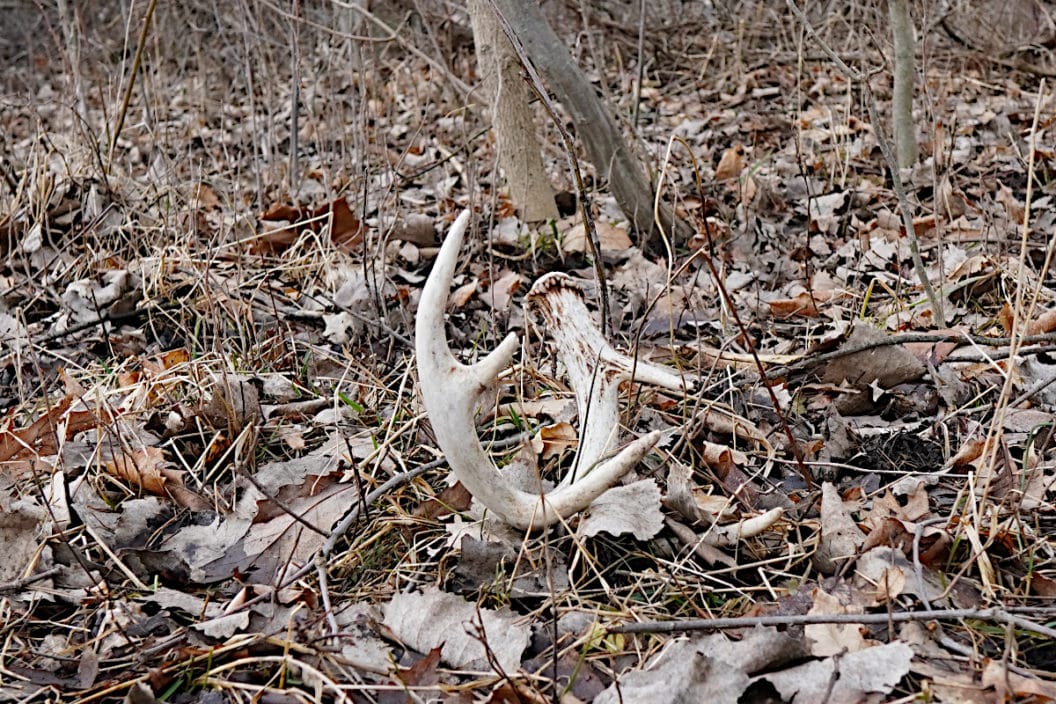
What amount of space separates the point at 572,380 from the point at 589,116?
74.4 inches

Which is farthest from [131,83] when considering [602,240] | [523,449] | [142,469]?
[523,449]

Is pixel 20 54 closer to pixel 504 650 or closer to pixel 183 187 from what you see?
pixel 183 187

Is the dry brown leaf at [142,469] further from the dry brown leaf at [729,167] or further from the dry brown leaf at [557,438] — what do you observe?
the dry brown leaf at [729,167]

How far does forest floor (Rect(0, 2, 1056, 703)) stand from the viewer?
199 cm

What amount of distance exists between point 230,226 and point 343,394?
61.0 inches

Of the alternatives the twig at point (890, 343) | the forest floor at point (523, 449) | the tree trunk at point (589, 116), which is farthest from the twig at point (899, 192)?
the tree trunk at point (589, 116)

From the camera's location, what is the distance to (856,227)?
4336mm

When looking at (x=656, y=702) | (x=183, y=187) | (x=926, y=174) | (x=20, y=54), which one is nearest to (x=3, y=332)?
(x=183, y=187)

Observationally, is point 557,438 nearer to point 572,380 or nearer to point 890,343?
point 572,380

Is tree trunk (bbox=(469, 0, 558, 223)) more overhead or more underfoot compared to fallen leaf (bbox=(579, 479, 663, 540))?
more overhead

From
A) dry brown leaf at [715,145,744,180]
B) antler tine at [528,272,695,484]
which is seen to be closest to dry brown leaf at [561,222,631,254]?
dry brown leaf at [715,145,744,180]

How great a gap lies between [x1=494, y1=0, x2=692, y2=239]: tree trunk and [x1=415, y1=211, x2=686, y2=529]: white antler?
4.98 feet

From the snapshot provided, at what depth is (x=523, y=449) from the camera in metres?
2.63

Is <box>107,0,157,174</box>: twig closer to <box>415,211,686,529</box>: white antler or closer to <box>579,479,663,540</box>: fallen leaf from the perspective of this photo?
<box>415,211,686,529</box>: white antler
